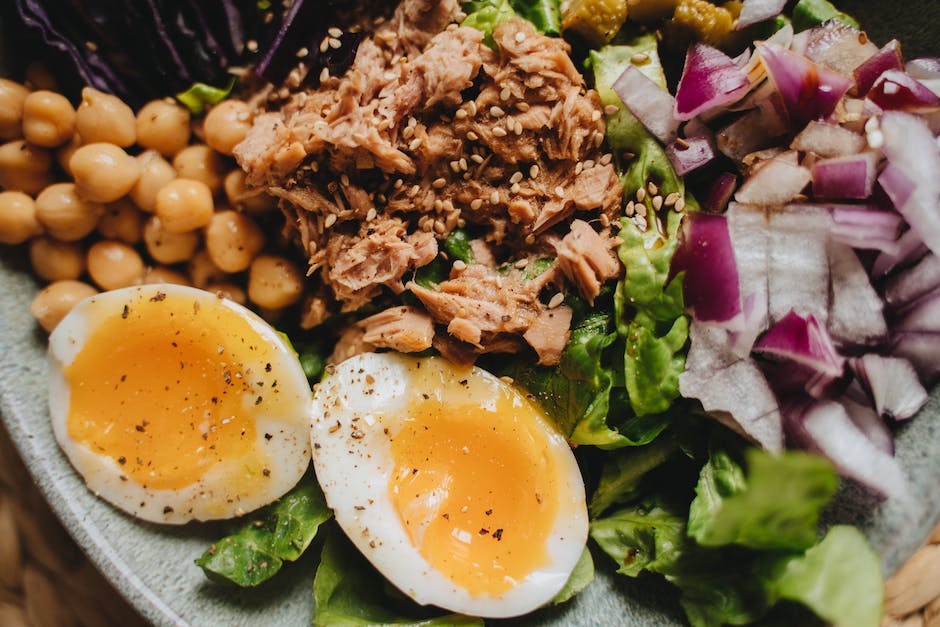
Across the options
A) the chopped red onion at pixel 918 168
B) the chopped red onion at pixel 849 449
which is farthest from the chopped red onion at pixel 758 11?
the chopped red onion at pixel 849 449

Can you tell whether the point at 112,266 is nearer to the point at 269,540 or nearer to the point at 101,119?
the point at 101,119

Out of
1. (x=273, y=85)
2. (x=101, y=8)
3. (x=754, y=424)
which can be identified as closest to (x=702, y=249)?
(x=754, y=424)

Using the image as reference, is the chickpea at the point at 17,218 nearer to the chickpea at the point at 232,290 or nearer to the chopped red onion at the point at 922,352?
the chickpea at the point at 232,290

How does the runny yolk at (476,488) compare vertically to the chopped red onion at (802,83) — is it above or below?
below

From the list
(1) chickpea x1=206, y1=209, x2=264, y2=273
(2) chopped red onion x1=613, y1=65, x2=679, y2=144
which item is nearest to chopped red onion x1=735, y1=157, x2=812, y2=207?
(2) chopped red onion x1=613, y1=65, x2=679, y2=144

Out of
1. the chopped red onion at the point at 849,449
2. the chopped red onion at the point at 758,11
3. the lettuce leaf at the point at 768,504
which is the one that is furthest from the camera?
A: the chopped red onion at the point at 758,11

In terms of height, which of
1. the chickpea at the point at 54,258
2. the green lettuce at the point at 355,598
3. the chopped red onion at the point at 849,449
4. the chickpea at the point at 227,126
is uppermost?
the chickpea at the point at 227,126

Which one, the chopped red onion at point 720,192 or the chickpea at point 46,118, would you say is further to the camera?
the chickpea at point 46,118

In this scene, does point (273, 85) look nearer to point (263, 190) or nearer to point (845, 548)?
point (263, 190)
